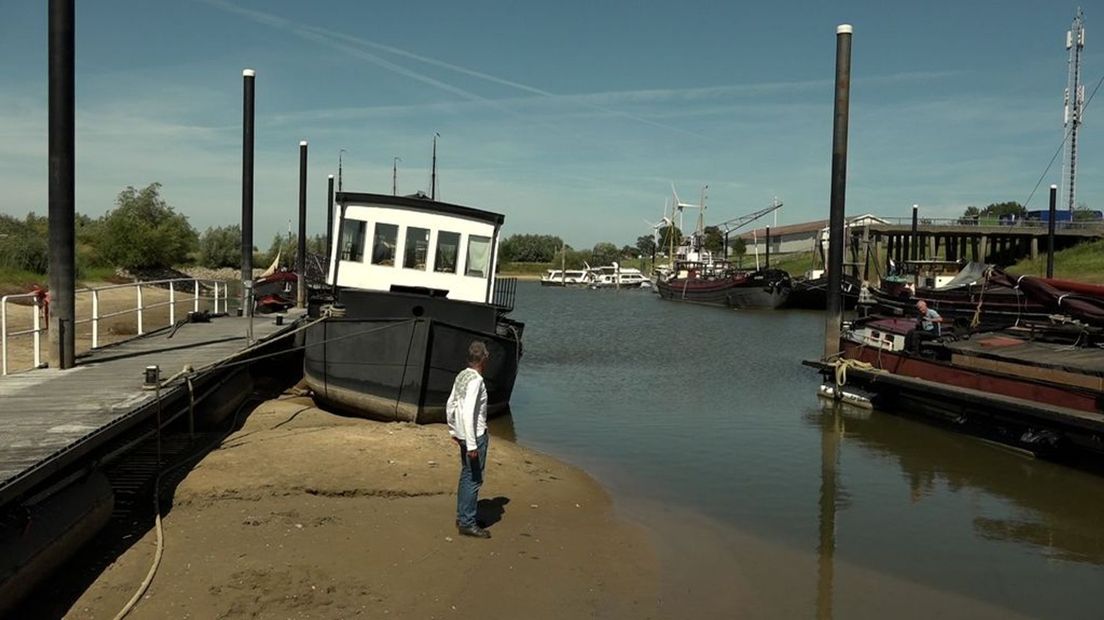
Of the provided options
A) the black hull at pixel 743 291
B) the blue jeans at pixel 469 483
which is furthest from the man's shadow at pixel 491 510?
the black hull at pixel 743 291

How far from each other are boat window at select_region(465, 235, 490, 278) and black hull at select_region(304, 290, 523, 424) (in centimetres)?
127

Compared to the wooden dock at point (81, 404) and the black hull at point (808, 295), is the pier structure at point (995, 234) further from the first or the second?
the wooden dock at point (81, 404)

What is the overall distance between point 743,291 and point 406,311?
167 ft

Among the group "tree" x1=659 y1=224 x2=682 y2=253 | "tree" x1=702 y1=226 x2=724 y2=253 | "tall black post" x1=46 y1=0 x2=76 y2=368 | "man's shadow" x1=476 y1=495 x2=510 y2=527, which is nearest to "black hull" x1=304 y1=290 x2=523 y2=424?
"tall black post" x1=46 y1=0 x2=76 y2=368

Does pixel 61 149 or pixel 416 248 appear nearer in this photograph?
pixel 61 149

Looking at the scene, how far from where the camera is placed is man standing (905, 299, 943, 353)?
54.2 ft

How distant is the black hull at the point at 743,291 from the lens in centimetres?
6059

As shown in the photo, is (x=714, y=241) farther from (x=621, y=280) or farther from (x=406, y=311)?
(x=406, y=311)

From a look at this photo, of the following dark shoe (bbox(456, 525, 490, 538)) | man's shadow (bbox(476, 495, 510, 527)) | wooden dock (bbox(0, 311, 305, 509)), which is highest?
wooden dock (bbox(0, 311, 305, 509))

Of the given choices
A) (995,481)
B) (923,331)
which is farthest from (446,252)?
(995,481)

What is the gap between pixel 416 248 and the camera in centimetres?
1537

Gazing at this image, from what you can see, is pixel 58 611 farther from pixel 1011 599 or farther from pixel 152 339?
pixel 152 339

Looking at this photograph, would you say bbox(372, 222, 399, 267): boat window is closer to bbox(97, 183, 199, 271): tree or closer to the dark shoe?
the dark shoe

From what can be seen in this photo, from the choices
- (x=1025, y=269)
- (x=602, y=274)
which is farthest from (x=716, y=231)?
(x=1025, y=269)
